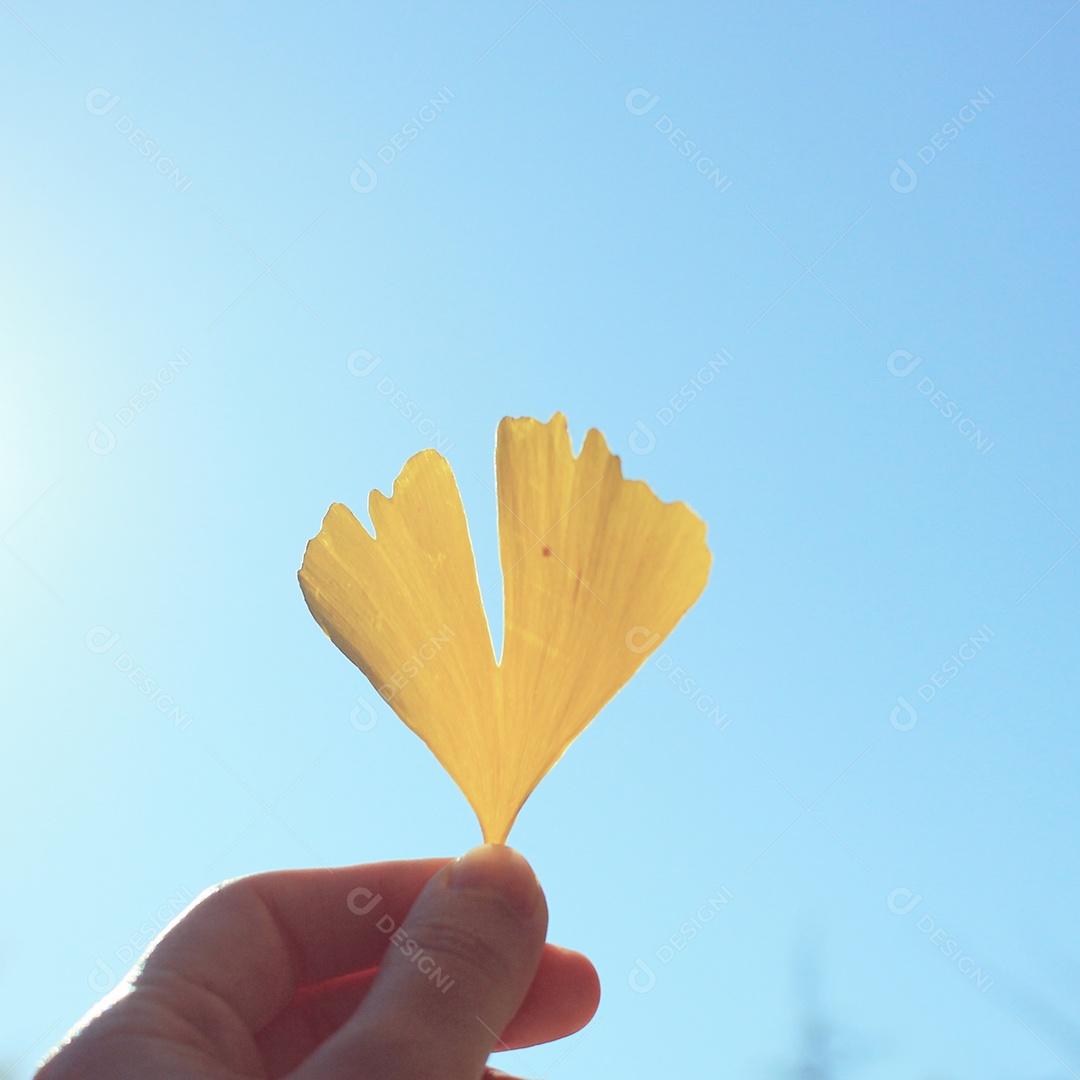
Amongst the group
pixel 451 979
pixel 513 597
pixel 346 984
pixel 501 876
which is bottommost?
pixel 346 984

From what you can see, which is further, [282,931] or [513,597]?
[282,931]

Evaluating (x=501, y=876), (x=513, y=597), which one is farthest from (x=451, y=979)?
(x=513, y=597)

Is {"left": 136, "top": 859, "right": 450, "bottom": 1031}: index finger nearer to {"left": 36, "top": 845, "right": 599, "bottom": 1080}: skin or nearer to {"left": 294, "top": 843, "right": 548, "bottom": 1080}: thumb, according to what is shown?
{"left": 36, "top": 845, "right": 599, "bottom": 1080}: skin

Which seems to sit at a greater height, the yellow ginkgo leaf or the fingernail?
the yellow ginkgo leaf

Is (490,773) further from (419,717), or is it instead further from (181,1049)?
(181,1049)

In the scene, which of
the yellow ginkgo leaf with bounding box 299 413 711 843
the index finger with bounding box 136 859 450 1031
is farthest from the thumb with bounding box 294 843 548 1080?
the index finger with bounding box 136 859 450 1031

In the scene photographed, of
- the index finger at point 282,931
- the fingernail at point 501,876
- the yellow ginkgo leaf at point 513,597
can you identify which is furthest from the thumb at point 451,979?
the index finger at point 282,931

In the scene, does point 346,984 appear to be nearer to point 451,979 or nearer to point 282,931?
point 282,931
